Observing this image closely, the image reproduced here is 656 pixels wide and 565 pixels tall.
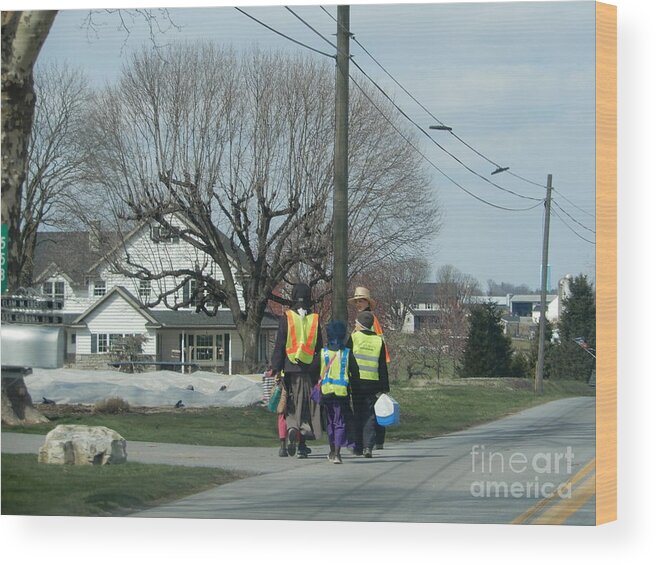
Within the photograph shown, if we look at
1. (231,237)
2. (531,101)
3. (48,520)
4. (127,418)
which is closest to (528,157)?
→ (531,101)

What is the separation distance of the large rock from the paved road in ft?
3.14

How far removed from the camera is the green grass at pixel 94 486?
14.8 m

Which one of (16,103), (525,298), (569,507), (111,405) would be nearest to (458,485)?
(569,507)

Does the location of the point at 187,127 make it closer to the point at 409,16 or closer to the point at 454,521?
the point at 409,16

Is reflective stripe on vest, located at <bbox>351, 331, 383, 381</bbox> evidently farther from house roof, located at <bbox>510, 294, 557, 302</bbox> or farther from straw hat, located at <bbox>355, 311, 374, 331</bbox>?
house roof, located at <bbox>510, 294, 557, 302</bbox>

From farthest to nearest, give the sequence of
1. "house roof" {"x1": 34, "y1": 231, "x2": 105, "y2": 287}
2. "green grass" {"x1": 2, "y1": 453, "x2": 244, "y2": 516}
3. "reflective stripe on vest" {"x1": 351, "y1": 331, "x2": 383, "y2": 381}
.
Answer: "house roof" {"x1": 34, "y1": 231, "x2": 105, "y2": 287} → "reflective stripe on vest" {"x1": 351, "y1": 331, "x2": 383, "y2": 381} → "green grass" {"x1": 2, "y1": 453, "x2": 244, "y2": 516}

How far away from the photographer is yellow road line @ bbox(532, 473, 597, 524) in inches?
564

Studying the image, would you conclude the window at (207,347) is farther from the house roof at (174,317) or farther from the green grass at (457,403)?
the green grass at (457,403)

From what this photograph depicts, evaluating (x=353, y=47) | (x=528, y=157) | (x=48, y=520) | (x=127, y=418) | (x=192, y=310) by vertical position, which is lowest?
(x=48, y=520)

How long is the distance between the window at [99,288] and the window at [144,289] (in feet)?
1.22

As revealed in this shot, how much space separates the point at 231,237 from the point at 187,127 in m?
1.22

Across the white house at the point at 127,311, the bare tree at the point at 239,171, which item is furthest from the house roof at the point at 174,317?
the bare tree at the point at 239,171

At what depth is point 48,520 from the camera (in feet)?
49.9

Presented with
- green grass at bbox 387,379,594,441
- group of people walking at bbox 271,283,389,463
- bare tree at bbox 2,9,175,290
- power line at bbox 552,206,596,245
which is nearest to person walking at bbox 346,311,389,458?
group of people walking at bbox 271,283,389,463
